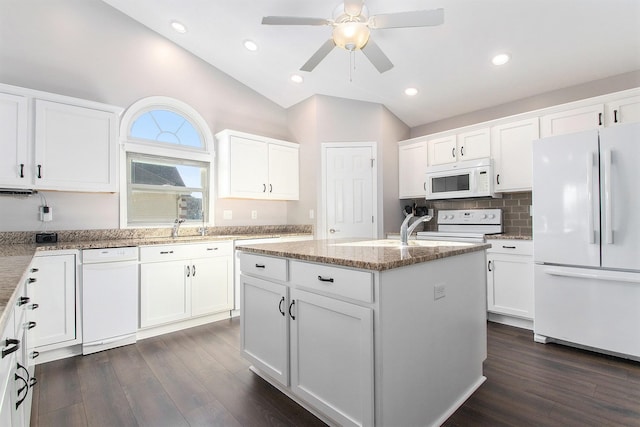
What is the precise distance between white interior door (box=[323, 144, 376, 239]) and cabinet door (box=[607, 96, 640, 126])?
240cm

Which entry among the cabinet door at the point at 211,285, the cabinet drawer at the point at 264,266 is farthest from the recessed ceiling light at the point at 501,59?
the cabinet door at the point at 211,285

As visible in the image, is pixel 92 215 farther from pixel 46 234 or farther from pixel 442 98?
pixel 442 98

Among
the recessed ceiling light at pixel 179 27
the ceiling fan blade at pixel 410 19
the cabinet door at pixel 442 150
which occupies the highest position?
the recessed ceiling light at pixel 179 27

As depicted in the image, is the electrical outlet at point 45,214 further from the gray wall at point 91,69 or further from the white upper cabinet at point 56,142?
the white upper cabinet at point 56,142

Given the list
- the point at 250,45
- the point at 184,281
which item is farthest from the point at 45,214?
the point at 250,45

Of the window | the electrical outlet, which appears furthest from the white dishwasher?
the window

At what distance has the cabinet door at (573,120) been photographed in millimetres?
2889

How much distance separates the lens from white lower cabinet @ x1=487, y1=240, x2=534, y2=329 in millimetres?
3004

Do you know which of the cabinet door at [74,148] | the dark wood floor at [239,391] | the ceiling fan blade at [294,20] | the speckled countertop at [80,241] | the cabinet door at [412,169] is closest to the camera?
the speckled countertop at [80,241]

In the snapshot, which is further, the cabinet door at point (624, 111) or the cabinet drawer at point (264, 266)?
the cabinet door at point (624, 111)

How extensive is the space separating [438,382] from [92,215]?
3452mm

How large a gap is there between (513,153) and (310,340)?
311 centimetres

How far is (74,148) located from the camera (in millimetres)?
2787

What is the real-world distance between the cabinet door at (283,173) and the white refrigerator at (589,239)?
2.89 meters
